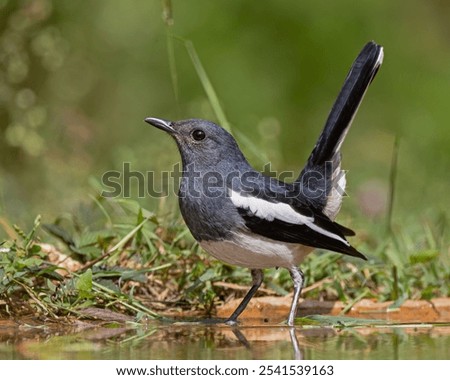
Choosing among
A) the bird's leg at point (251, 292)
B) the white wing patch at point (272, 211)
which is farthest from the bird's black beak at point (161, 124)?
the bird's leg at point (251, 292)

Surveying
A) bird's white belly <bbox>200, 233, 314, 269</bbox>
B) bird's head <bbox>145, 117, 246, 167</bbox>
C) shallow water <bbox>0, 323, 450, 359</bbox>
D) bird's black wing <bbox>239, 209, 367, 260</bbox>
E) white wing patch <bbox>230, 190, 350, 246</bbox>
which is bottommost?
shallow water <bbox>0, 323, 450, 359</bbox>

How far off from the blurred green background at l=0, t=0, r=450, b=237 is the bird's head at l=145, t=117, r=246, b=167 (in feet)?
10.3

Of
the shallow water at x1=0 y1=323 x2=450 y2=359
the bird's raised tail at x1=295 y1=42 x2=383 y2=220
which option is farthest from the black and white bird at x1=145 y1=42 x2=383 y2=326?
the shallow water at x1=0 y1=323 x2=450 y2=359

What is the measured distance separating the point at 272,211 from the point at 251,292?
527mm

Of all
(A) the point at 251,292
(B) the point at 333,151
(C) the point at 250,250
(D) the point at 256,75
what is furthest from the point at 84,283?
(D) the point at 256,75

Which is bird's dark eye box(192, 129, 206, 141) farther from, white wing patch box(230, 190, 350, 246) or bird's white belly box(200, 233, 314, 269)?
bird's white belly box(200, 233, 314, 269)

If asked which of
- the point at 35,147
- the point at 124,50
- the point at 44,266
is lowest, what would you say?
the point at 44,266

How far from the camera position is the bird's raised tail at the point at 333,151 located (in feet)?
17.2

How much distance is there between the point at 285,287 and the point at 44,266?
156 cm

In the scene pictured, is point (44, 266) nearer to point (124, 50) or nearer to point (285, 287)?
point (285, 287)

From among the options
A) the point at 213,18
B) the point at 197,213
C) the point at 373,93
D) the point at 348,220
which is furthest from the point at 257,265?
the point at 373,93

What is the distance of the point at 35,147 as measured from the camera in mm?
7059

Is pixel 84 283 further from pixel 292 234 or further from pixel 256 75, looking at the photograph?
pixel 256 75

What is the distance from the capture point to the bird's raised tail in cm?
525
